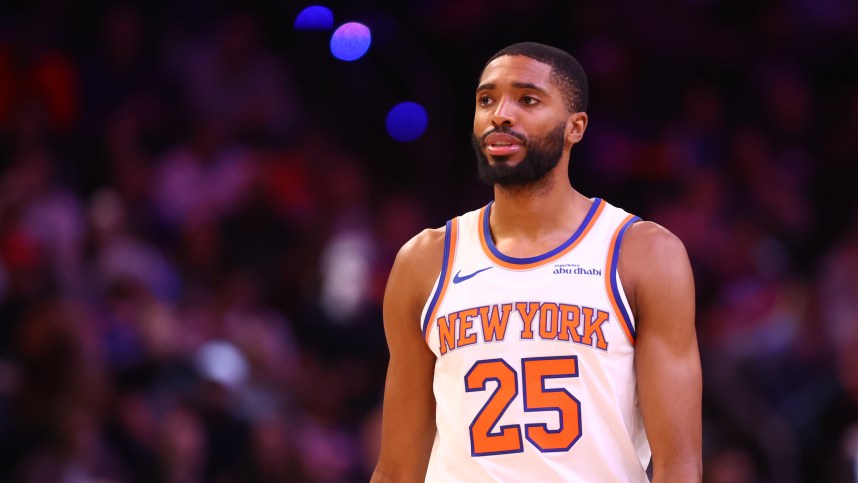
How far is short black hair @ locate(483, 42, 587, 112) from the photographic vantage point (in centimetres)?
401

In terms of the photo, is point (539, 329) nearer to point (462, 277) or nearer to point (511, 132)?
point (462, 277)

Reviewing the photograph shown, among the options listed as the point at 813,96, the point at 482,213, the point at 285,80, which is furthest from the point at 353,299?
the point at 482,213

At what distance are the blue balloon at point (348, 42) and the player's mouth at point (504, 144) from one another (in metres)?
6.30

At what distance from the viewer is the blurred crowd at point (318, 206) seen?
743cm

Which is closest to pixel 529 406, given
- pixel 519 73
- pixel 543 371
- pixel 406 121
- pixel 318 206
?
pixel 543 371

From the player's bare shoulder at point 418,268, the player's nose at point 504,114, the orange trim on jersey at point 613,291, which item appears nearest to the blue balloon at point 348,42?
the player's bare shoulder at point 418,268

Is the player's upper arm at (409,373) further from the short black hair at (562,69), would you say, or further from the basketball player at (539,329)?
the short black hair at (562,69)

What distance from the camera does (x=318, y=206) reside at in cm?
920

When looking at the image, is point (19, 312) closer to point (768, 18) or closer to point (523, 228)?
point (523, 228)

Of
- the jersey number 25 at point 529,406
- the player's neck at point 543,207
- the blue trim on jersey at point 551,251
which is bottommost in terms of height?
the jersey number 25 at point 529,406

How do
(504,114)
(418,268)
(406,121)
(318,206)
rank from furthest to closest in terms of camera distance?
(406,121)
(318,206)
(418,268)
(504,114)

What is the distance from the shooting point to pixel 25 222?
8242 millimetres

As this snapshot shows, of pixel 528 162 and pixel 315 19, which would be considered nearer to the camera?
pixel 528 162

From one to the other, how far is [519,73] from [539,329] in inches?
29.9
